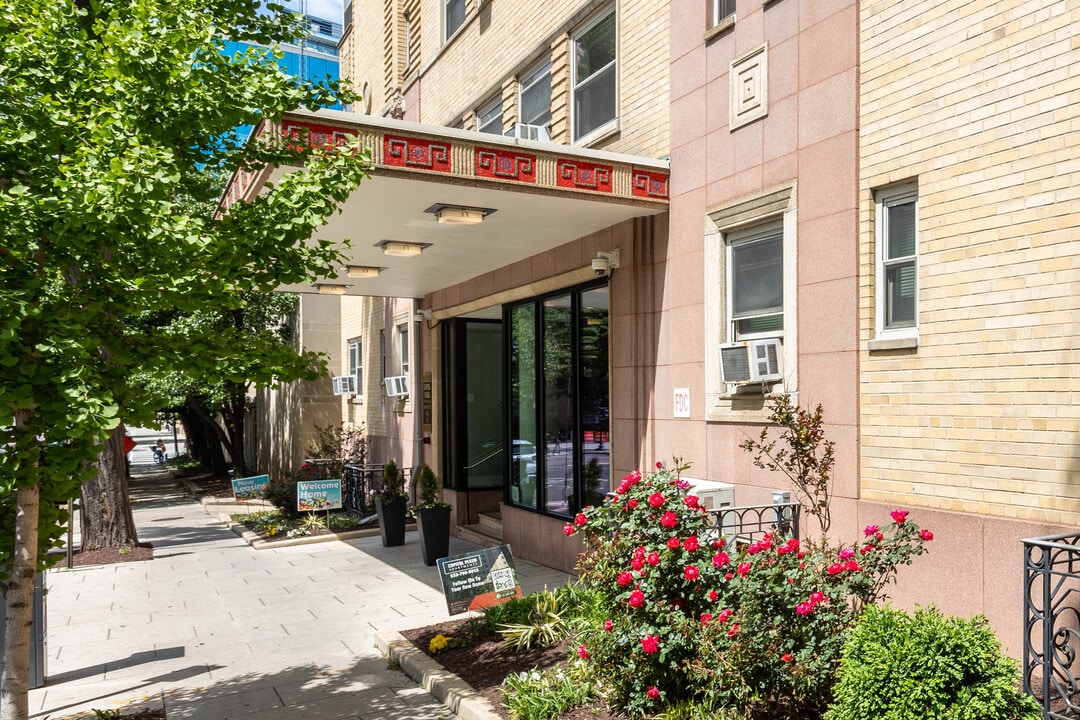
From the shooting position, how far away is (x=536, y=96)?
12.0 metres

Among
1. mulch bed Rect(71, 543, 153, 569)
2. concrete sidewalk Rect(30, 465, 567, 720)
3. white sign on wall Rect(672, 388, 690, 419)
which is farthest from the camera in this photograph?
mulch bed Rect(71, 543, 153, 569)

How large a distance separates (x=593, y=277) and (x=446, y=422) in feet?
19.7

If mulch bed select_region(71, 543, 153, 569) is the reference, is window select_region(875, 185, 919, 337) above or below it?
above

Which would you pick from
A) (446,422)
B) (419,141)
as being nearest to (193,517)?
(446,422)

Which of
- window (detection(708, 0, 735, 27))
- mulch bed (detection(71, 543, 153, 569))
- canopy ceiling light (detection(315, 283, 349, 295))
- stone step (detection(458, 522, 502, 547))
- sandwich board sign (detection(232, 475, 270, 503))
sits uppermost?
window (detection(708, 0, 735, 27))

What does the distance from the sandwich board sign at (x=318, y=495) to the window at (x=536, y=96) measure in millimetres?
7427

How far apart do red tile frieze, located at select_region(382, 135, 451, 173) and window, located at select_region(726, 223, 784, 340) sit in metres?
2.98

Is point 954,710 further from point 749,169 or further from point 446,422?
point 446,422

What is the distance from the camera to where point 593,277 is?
10.0 metres

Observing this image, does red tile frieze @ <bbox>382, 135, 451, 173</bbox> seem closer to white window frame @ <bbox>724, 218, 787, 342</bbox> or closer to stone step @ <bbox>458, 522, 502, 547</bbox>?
white window frame @ <bbox>724, 218, 787, 342</bbox>

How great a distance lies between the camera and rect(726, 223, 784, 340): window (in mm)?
7562

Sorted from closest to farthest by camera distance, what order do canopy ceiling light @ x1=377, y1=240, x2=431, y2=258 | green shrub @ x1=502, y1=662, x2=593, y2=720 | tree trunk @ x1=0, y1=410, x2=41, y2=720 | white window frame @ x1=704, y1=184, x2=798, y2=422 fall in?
tree trunk @ x1=0, y1=410, x2=41, y2=720, green shrub @ x1=502, y1=662, x2=593, y2=720, white window frame @ x1=704, y1=184, x2=798, y2=422, canopy ceiling light @ x1=377, y1=240, x2=431, y2=258

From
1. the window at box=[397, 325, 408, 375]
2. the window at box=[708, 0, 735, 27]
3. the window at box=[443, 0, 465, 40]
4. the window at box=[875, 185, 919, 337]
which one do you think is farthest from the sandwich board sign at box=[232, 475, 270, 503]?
the window at box=[875, 185, 919, 337]

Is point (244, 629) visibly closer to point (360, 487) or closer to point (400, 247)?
point (400, 247)
